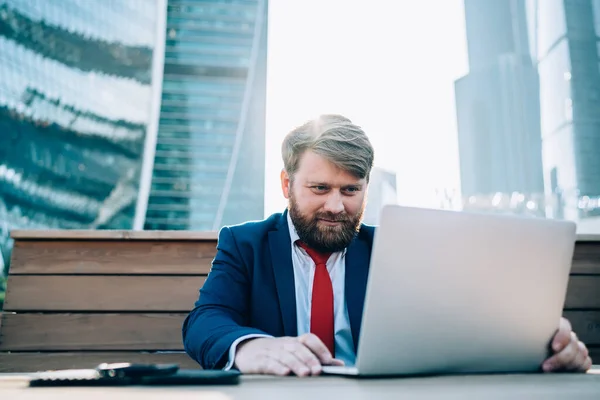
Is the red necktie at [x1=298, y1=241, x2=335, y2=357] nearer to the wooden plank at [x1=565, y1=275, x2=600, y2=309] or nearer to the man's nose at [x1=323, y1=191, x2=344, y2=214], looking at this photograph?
the man's nose at [x1=323, y1=191, x2=344, y2=214]

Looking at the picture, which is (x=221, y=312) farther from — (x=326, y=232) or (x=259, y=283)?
(x=326, y=232)

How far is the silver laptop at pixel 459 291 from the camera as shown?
659 millimetres

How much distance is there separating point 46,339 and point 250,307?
3.25ft

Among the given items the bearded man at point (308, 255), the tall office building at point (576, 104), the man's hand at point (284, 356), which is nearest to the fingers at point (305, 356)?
the man's hand at point (284, 356)

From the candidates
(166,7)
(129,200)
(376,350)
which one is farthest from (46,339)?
(166,7)

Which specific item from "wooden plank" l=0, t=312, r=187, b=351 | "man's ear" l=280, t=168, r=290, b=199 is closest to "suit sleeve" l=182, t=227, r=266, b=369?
"man's ear" l=280, t=168, r=290, b=199

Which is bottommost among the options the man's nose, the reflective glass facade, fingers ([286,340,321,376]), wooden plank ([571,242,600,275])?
fingers ([286,340,321,376])

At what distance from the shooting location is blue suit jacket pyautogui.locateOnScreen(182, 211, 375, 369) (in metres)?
1.21

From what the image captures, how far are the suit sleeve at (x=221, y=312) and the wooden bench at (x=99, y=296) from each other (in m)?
0.60

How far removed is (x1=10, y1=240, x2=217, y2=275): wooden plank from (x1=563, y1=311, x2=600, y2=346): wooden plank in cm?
151

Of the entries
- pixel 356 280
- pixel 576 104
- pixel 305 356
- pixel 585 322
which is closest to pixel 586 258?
pixel 585 322

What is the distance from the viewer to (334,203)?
4.42 feet

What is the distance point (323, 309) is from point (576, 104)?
4896 centimetres

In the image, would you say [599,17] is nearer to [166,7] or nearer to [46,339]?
[166,7]
